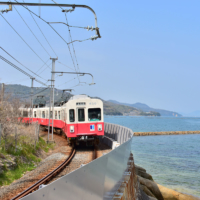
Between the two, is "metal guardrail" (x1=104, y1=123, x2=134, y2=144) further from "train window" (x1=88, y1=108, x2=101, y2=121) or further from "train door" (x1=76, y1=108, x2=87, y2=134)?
"train door" (x1=76, y1=108, x2=87, y2=134)

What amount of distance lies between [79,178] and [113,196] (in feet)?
7.60

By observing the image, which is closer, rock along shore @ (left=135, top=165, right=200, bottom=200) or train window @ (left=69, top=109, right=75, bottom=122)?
rock along shore @ (left=135, top=165, right=200, bottom=200)

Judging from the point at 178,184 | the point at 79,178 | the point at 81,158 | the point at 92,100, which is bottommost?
the point at 178,184

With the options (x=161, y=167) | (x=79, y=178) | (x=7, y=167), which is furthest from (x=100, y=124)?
(x=79, y=178)

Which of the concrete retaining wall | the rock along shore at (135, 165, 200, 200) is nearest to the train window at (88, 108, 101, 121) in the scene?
the rock along shore at (135, 165, 200, 200)

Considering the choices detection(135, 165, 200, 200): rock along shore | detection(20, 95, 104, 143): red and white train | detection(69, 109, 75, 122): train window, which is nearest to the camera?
detection(135, 165, 200, 200): rock along shore

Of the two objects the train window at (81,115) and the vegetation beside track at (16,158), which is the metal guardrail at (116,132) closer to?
the train window at (81,115)

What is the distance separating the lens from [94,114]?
1638 cm

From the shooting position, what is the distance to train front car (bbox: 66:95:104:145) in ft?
52.6

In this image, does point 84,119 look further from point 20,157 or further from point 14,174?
point 14,174

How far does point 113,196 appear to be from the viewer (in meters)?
5.21

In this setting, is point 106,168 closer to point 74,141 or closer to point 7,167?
point 7,167

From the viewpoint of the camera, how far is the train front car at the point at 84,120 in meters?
16.0

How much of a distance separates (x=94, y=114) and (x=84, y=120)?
2.43ft
